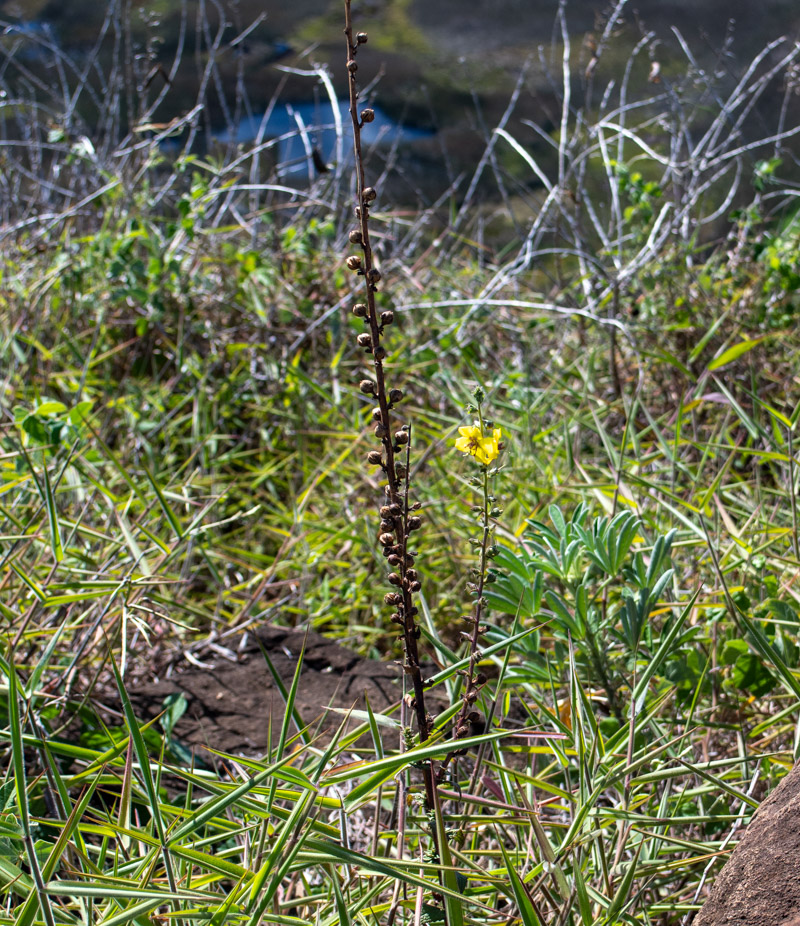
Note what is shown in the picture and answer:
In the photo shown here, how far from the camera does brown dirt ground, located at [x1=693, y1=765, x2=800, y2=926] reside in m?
0.82

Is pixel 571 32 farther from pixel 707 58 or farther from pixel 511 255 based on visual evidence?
pixel 511 255

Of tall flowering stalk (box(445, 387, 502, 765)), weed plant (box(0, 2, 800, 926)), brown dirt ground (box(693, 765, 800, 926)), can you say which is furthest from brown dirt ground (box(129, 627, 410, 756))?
brown dirt ground (box(693, 765, 800, 926))

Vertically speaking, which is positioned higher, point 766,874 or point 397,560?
point 397,560

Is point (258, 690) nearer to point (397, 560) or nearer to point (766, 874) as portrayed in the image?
point (397, 560)

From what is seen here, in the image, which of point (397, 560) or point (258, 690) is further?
point (258, 690)

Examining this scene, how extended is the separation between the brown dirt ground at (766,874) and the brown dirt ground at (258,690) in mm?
816

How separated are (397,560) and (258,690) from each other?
0.94 m

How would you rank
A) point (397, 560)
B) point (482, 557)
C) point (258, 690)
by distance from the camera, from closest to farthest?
point (397, 560)
point (482, 557)
point (258, 690)

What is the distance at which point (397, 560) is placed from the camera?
3.16 ft

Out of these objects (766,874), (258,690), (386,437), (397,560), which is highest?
(386,437)

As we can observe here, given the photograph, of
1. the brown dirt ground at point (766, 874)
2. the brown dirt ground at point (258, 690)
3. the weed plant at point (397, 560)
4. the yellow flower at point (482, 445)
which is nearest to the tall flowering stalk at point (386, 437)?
the weed plant at point (397, 560)

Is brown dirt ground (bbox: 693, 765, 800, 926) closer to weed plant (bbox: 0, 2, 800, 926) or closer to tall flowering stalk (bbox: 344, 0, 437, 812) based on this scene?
weed plant (bbox: 0, 2, 800, 926)

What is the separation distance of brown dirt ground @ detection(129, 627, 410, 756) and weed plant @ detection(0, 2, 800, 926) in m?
0.06

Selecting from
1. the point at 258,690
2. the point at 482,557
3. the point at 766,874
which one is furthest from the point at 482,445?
the point at 258,690
